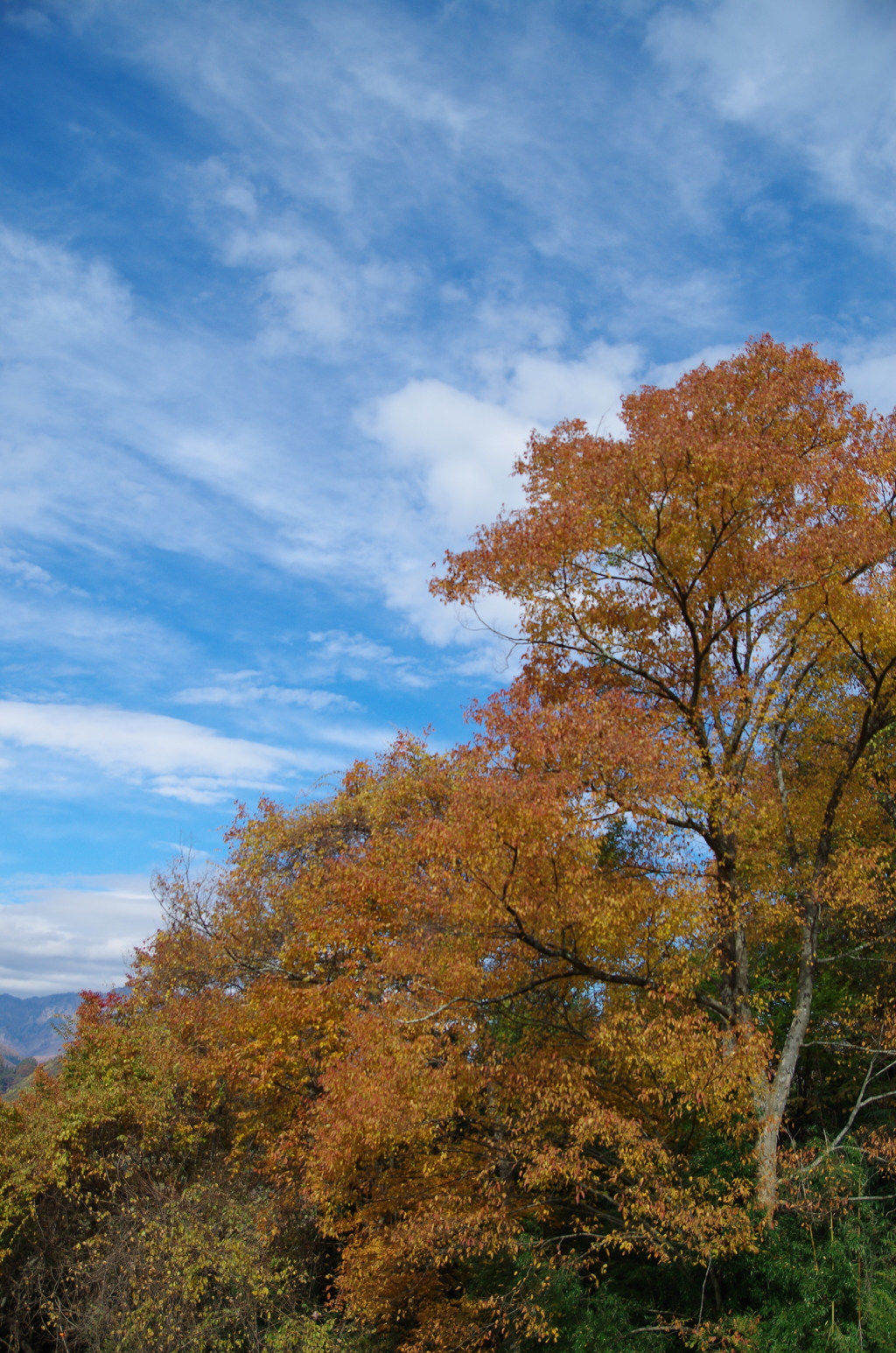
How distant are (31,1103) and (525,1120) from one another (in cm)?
1246

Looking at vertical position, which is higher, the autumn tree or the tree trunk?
the autumn tree

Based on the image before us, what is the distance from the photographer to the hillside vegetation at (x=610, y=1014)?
431 inches

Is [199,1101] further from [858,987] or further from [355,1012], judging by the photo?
[858,987]

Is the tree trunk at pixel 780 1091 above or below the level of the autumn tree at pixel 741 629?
below

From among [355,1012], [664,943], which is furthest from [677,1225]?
[355,1012]

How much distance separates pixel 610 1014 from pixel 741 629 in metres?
6.45

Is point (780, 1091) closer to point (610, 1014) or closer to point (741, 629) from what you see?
point (610, 1014)

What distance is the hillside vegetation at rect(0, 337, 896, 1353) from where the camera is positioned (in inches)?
431

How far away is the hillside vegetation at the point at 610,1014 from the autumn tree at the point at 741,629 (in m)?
0.07

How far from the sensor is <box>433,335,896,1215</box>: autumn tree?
464 inches

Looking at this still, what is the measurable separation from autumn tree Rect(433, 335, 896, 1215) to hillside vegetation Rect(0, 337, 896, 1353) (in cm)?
7

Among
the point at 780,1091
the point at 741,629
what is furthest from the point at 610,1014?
the point at 741,629

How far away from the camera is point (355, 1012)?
1480 cm

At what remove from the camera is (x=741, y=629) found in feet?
45.2
